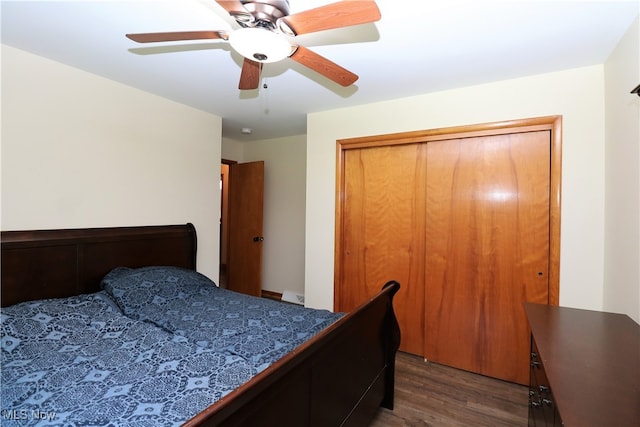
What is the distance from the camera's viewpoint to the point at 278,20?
126 cm

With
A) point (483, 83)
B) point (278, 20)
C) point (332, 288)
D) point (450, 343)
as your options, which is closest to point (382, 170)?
point (483, 83)

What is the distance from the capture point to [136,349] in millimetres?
1535

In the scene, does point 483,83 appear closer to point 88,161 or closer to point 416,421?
point 416,421

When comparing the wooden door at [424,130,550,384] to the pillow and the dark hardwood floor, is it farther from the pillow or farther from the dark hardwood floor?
the pillow

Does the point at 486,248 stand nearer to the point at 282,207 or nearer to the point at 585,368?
the point at 585,368

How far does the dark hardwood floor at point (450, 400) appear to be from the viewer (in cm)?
192

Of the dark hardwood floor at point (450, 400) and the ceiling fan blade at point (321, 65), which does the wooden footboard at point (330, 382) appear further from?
the ceiling fan blade at point (321, 65)

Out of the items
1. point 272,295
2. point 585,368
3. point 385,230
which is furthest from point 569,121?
point 272,295

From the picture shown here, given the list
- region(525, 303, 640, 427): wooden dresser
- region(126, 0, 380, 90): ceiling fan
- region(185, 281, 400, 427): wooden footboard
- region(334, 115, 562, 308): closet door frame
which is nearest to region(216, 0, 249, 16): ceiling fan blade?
region(126, 0, 380, 90): ceiling fan

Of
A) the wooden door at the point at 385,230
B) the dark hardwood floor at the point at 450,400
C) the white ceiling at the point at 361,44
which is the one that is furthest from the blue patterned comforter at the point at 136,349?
the white ceiling at the point at 361,44

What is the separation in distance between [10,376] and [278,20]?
6.30 ft

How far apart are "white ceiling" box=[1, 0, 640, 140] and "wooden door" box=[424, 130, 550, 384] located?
610 millimetres

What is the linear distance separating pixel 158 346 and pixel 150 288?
2.65ft

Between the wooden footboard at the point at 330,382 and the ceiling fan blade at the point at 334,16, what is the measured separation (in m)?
1.31
